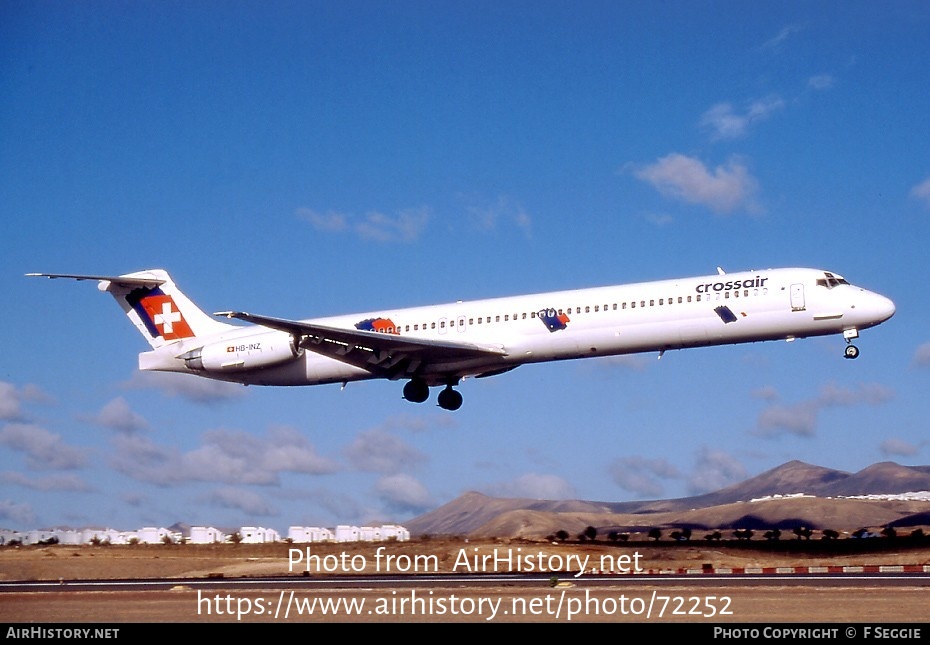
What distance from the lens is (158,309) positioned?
49906mm

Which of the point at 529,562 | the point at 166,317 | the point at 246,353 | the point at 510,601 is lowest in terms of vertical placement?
the point at 510,601

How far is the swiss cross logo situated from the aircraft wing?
28.5 ft

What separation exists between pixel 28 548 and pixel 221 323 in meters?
12.2

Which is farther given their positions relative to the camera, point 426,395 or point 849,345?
point 426,395

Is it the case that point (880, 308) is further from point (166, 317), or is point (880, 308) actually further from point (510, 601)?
point (166, 317)

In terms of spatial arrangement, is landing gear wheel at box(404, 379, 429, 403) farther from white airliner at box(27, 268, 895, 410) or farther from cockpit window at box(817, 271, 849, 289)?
cockpit window at box(817, 271, 849, 289)

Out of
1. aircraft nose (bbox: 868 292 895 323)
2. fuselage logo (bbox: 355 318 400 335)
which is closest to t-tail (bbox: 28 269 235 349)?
fuselage logo (bbox: 355 318 400 335)

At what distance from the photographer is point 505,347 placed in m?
40.5

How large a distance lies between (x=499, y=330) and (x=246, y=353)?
11.0 meters

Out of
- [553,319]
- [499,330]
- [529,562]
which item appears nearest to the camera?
[529,562]

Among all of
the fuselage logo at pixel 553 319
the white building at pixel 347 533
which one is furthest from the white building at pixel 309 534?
the fuselage logo at pixel 553 319

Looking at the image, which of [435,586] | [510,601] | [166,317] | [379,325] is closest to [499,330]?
[379,325]

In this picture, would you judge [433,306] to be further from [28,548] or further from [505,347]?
[28,548]

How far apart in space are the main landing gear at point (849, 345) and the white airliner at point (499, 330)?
0.15ft
